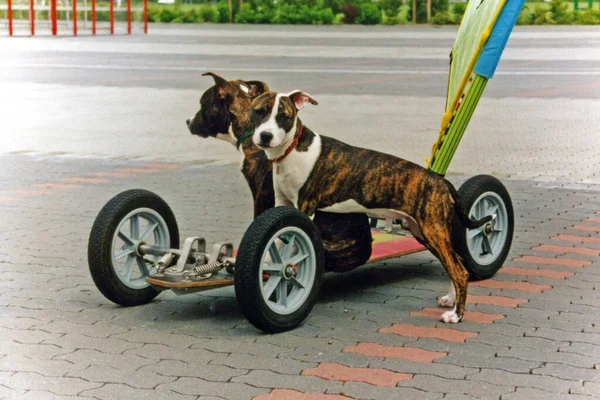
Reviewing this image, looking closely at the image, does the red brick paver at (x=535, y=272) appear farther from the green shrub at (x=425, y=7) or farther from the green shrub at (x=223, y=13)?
the green shrub at (x=223, y=13)

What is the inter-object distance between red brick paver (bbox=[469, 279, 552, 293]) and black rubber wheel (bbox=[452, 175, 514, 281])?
6 cm

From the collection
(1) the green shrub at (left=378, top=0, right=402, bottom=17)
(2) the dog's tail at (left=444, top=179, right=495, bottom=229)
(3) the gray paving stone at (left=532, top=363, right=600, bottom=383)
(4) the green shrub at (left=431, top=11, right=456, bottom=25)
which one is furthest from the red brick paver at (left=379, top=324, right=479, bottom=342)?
(1) the green shrub at (left=378, top=0, right=402, bottom=17)

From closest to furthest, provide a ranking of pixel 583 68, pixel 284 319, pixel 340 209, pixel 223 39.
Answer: pixel 284 319 → pixel 340 209 → pixel 583 68 → pixel 223 39

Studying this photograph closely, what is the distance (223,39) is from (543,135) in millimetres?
22725

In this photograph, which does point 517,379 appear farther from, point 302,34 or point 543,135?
point 302,34

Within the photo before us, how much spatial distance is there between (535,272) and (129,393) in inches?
124

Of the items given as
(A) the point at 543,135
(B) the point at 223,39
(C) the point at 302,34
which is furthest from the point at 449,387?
(C) the point at 302,34

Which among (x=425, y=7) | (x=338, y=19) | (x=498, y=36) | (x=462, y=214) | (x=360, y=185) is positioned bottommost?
(x=462, y=214)

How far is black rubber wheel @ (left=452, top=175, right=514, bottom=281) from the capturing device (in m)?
6.48

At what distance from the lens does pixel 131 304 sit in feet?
19.6

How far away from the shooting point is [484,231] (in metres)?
6.66

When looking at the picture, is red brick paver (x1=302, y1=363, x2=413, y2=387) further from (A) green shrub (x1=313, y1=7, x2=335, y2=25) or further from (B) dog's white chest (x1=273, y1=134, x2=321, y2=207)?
(A) green shrub (x1=313, y1=7, x2=335, y2=25)

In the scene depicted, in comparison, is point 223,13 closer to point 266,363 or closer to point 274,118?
point 274,118

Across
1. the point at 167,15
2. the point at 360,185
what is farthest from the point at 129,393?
the point at 167,15
